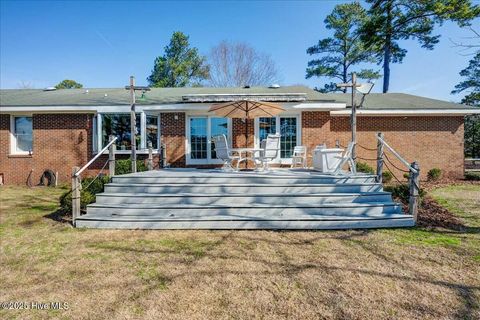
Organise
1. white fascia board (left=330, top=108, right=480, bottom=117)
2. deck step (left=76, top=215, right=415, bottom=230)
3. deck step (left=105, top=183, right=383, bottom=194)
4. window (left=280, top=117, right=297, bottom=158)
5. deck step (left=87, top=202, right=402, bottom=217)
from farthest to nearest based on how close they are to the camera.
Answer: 1. white fascia board (left=330, top=108, right=480, bottom=117)
2. window (left=280, top=117, right=297, bottom=158)
3. deck step (left=105, top=183, right=383, bottom=194)
4. deck step (left=87, top=202, right=402, bottom=217)
5. deck step (left=76, top=215, right=415, bottom=230)

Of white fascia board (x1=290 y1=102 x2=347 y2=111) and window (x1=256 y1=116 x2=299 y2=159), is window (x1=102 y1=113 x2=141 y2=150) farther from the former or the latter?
white fascia board (x1=290 y1=102 x2=347 y2=111)

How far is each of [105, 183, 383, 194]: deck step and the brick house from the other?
5.09 meters

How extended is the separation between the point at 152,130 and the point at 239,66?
1826 cm

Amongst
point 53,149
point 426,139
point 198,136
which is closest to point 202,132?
point 198,136

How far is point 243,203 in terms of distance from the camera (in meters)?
5.70

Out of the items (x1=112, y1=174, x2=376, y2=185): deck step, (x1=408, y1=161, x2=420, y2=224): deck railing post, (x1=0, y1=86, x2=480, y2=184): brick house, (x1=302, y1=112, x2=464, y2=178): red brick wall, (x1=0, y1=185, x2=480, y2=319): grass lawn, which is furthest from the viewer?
(x1=302, y1=112, x2=464, y2=178): red brick wall

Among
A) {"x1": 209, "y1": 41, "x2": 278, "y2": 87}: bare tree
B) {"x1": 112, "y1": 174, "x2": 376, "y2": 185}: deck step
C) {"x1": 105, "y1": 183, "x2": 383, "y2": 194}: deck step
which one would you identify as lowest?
{"x1": 105, "y1": 183, "x2": 383, "y2": 194}: deck step

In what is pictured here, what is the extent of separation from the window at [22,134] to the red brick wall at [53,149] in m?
0.40

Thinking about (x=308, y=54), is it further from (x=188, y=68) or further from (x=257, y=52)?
(x=188, y=68)

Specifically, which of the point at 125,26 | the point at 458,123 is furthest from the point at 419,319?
the point at 125,26

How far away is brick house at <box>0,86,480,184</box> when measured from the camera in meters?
11.2

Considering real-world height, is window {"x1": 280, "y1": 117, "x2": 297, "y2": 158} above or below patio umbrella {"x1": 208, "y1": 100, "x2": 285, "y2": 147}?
below

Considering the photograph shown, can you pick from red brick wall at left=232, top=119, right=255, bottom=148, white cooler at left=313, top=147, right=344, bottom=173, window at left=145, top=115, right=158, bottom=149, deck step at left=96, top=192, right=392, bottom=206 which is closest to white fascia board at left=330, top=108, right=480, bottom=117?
red brick wall at left=232, top=119, right=255, bottom=148

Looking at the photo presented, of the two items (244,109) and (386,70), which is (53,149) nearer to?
(244,109)
